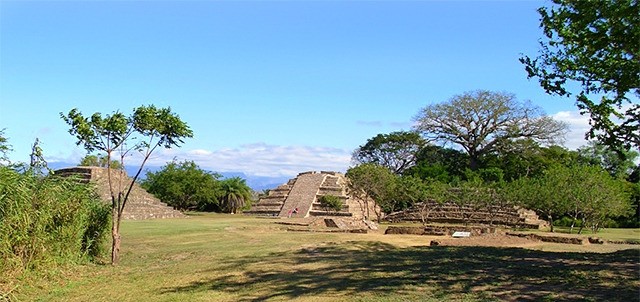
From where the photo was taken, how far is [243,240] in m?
18.3

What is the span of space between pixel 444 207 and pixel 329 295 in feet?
116

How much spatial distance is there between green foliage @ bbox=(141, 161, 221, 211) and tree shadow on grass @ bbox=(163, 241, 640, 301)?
3625cm

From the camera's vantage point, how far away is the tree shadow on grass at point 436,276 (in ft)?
28.2

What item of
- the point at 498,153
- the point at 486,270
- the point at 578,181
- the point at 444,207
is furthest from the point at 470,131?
the point at 486,270

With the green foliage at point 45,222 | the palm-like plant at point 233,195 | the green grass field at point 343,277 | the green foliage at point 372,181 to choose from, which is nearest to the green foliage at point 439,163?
the palm-like plant at point 233,195

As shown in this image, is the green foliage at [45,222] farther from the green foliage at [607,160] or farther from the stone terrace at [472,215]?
the green foliage at [607,160]

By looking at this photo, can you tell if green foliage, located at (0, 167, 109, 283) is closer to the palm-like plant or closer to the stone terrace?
the stone terrace

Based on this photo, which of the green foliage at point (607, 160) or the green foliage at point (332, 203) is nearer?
the green foliage at point (332, 203)

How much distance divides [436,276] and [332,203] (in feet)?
107

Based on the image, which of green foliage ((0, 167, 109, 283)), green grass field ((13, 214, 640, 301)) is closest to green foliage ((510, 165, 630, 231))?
green grass field ((13, 214, 640, 301))

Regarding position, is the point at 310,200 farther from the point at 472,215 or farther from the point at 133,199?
the point at 133,199

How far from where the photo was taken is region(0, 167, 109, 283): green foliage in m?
10.1

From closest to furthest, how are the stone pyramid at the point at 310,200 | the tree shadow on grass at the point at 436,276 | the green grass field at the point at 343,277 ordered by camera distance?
the tree shadow on grass at the point at 436,276, the green grass field at the point at 343,277, the stone pyramid at the point at 310,200

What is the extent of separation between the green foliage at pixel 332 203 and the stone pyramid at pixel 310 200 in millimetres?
305
